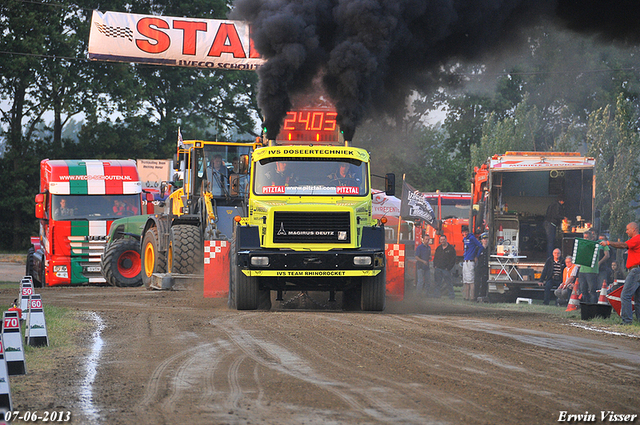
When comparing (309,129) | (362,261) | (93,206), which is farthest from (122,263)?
(362,261)

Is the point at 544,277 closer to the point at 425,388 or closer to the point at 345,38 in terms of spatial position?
the point at 345,38

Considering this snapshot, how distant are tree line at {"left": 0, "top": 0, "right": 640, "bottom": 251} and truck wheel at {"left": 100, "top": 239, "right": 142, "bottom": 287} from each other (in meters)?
16.5

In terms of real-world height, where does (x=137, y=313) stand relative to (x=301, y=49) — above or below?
below

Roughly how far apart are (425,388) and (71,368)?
12.0ft

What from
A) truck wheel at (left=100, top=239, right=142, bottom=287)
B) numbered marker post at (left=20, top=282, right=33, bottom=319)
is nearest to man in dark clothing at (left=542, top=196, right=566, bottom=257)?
truck wheel at (left=100, top=239, right=142, bottom=287)

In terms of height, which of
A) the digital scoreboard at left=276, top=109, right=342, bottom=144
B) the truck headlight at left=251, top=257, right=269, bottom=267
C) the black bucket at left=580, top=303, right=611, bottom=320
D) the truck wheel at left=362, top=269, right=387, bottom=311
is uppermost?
the digital scoreboard at left=276, top=109, right=342, bottom=144

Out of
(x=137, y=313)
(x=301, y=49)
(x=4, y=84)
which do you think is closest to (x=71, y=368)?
(x=137, y=313)

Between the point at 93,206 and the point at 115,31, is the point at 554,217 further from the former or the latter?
the point at 115,31

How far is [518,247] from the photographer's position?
22.0 meters

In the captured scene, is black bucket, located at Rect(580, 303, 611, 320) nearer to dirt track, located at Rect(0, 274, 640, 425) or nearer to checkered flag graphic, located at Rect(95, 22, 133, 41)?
dirt track, located at Rect(0, 274, 640, 425)

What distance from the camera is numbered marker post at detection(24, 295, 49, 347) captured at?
10.1 metres

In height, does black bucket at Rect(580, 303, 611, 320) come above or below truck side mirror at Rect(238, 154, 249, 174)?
below

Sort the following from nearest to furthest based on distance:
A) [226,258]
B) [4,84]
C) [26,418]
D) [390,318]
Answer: [26,418], [390,318], [226,258], [4,84]

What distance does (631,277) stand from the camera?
44.0 feet
